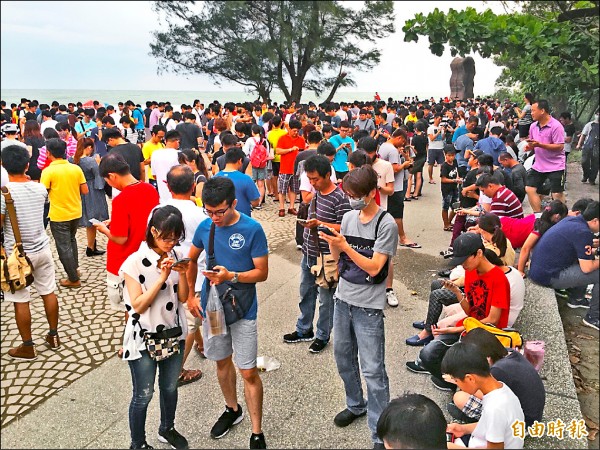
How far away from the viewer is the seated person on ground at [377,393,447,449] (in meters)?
1.81

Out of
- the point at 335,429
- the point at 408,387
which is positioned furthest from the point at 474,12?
the point at 335,429

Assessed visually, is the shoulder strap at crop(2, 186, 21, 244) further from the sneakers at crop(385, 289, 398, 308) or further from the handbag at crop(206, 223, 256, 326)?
the sneakers at crop(385, 289, 398, 308)

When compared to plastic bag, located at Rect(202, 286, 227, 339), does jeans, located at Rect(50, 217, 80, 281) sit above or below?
below

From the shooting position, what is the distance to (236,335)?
292 cm

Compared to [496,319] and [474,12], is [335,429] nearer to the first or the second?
[496,319]

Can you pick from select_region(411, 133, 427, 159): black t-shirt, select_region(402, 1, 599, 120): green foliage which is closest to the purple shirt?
select_region(402, 1, 599, 120): green foliage

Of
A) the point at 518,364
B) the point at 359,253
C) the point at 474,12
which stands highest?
the point at 474,12

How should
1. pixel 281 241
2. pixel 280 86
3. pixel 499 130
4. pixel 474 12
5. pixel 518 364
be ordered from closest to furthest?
pixel 518 364 → pixel 474 12 → pixel 281 241 → pixel 499 130 → pixel 280 86

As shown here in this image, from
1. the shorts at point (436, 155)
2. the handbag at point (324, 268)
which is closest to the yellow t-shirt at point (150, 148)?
the handbag at point (324, 268)

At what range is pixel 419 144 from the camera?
8.79 meters

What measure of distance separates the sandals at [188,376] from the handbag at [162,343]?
1094mm

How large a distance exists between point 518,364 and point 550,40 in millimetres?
2933

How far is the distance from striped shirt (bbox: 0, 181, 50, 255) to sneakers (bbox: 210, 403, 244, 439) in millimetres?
2041

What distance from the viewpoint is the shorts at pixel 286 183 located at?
332 inches
